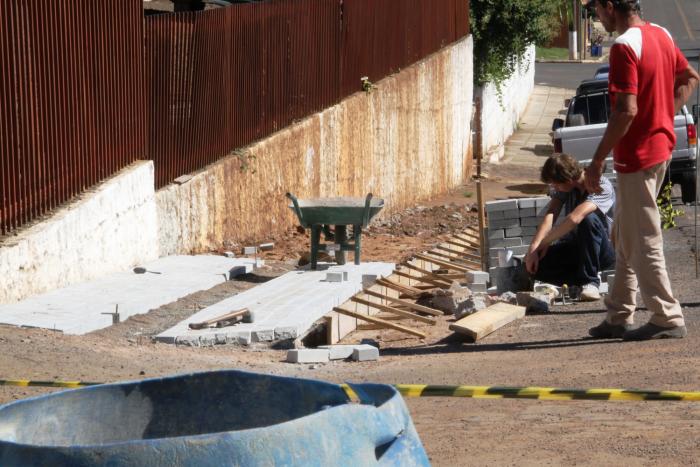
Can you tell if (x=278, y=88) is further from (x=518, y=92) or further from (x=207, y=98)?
(x=518, y=92)

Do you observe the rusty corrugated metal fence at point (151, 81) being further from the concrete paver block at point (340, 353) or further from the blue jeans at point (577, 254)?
the blue jeans at point (577, 254)

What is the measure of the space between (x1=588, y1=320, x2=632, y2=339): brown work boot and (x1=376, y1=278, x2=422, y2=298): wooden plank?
10.9 feet

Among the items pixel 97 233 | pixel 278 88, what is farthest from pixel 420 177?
pixel 97 233

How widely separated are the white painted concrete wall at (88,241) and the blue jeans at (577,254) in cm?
376

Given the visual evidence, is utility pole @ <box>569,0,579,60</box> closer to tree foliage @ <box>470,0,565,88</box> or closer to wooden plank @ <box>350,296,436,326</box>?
tree foliage @ <box>470,0,565,88</box>

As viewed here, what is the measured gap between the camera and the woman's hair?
342 inches

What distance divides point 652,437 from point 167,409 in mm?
2504

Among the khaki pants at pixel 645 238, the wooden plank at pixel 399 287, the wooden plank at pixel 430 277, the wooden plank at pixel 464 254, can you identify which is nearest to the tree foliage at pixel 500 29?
the wooden plank at pixel 464 254

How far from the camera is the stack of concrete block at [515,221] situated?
1091 cm

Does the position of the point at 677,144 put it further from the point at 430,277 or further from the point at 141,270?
the point at 141,270

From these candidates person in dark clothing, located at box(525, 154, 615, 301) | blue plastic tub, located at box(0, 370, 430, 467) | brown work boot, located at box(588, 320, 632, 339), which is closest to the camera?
blue plastic tub, located at box(0, 370, 430, 467)

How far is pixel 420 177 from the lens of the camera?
69.6ft

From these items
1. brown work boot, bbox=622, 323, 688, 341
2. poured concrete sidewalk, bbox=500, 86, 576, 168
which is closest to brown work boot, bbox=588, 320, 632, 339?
brown work boot, bbox=622, 323, 688, 341

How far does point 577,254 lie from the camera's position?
8992mm
